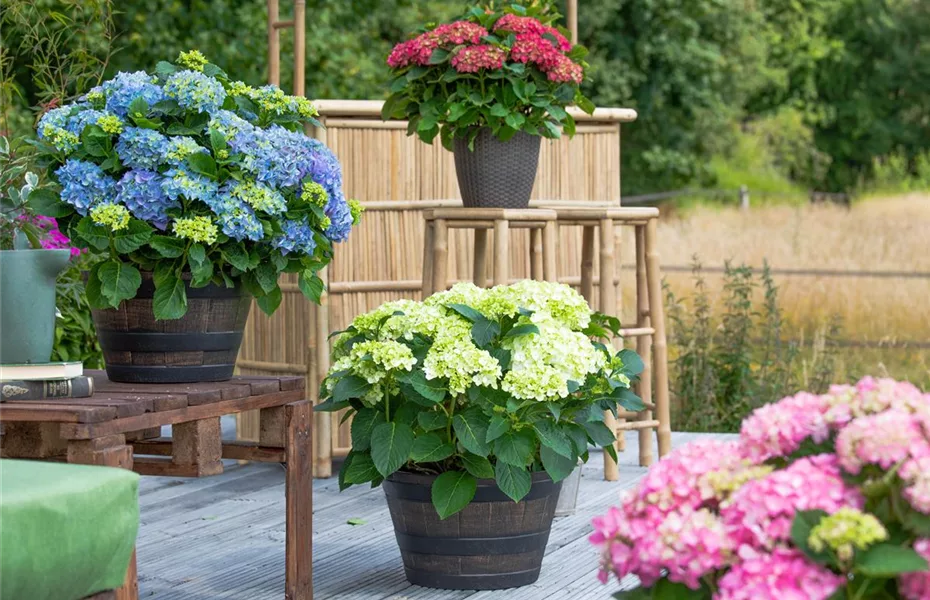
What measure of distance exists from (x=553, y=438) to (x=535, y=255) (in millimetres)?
1808

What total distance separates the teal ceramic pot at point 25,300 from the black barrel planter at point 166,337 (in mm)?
262

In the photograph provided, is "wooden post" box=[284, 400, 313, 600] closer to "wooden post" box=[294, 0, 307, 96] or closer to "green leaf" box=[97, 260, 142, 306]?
"green leaf" box=[97, 260, 142, 306]

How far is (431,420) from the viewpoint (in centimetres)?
A: 298

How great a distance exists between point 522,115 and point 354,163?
0.88 metres

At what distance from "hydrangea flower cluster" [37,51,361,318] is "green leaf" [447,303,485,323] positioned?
1.39 feet

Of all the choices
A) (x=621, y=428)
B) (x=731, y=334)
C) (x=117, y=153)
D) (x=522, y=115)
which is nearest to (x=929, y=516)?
(x=117, y=153)

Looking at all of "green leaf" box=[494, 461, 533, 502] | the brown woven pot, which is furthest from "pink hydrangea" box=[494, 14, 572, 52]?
"green leaf" box=[494, 461, 533, 502]

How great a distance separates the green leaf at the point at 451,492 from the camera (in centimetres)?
295

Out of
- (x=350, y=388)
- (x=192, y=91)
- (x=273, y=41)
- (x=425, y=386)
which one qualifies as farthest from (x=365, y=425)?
(x=273, y=41)

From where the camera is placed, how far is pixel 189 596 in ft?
10.2

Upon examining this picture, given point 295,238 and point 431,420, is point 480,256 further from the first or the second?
point 295,238

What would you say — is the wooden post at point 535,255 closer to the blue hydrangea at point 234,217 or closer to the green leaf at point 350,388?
the green leaf at point 350,388

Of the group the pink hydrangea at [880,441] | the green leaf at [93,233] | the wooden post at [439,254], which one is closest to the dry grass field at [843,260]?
the wooden post at [439,254]

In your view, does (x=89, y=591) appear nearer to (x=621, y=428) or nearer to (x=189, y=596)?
(x=189, y=596)
